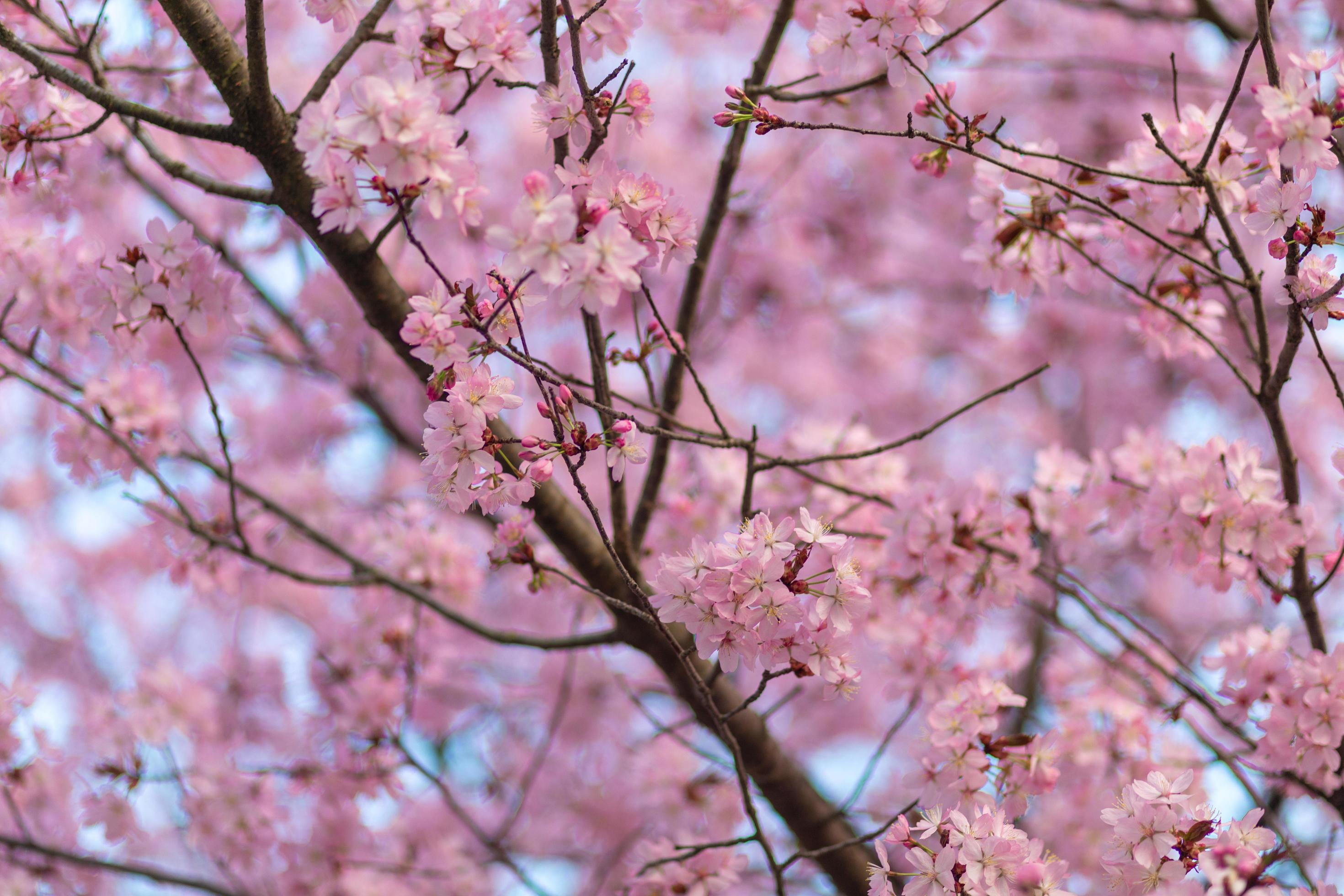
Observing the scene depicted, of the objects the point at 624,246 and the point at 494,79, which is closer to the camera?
the point at 624,246

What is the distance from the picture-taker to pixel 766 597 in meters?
1.62

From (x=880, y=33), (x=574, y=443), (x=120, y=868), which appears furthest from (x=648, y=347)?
(x=120, y=868)

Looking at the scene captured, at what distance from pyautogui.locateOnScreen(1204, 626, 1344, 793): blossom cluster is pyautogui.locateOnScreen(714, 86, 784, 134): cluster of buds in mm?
1641

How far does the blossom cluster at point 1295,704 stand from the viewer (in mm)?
2004

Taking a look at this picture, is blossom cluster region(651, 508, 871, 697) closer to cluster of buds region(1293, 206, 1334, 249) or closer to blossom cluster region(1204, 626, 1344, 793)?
cluster of buds region(1293, 206, 1334, 249)

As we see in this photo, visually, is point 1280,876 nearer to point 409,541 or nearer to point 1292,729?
point 1292,729

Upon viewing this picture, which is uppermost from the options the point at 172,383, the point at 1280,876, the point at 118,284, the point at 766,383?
the point at 766,383

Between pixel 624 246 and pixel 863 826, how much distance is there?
2.73 metres

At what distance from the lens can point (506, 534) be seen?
6.22 feet

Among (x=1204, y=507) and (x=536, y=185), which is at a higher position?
(x=1204, y=507)

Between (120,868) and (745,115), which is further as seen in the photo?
(120,868)

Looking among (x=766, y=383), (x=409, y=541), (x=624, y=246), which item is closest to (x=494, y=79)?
(x=624, y=246)

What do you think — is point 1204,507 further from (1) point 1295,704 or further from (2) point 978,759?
(2) point 978,759

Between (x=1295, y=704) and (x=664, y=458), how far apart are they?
1.53m
